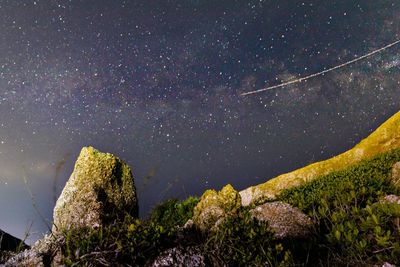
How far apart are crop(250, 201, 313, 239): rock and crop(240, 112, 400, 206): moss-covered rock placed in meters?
14.2

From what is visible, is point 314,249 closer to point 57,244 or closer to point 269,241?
point 269,241

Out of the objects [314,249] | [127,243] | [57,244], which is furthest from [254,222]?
[57,244]

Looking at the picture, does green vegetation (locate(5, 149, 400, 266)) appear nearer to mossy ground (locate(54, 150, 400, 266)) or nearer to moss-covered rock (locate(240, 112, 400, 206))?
mossy ground (locate(54, 150, 400, 266))

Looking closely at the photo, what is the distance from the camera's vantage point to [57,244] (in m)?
4.19

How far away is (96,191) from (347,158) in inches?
628

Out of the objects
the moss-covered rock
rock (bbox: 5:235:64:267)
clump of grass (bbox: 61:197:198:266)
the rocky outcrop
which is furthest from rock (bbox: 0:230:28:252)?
the moss-covered rock

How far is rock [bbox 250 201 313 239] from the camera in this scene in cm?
632

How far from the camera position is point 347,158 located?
21891 mm

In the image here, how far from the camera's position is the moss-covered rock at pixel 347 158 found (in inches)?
835

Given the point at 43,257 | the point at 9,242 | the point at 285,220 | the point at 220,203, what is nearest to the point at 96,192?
the point at 9,242

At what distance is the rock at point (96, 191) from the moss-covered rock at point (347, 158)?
10.9 m

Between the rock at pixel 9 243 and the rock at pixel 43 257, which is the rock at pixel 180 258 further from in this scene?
the rock at pixel 9 243

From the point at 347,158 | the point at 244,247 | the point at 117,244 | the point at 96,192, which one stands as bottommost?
the point at 244,247

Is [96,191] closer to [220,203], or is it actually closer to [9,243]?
[9,243]
